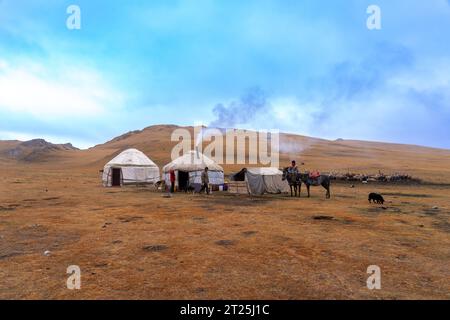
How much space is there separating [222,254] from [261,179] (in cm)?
1645

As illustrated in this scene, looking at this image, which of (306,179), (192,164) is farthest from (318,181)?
(192,164)

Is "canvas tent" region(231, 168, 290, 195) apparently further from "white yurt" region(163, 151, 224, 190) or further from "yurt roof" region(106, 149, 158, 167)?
"yurt roof" region(106, 149, 158, 167)

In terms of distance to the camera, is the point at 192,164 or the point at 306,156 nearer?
the point at 192,164

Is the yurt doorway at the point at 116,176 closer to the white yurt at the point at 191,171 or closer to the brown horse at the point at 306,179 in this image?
the white yurt at the point at 191,171

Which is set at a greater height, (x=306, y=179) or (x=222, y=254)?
(x=306, y=179)

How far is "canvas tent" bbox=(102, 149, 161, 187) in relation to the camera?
3262 centimetres

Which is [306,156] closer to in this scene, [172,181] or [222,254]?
[172,181]

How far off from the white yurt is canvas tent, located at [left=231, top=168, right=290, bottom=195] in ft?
12.5

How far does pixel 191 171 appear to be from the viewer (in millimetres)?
27297

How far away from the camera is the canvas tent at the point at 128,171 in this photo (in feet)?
107

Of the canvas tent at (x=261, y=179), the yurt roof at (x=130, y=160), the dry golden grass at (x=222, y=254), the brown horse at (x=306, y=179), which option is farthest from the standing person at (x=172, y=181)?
the dry golden grass at (x=222, y=254)

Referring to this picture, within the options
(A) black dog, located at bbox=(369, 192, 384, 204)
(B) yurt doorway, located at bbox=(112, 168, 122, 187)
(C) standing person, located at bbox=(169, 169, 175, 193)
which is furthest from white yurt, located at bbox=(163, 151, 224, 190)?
(A) black dog, located at bbox=(369, 192, 384, 204)
